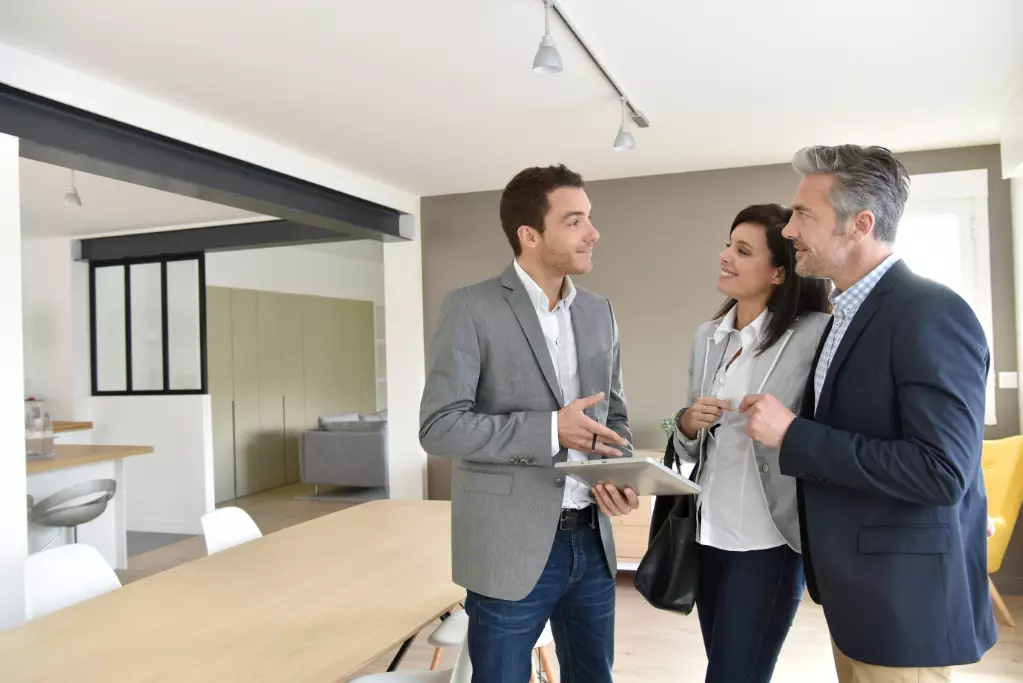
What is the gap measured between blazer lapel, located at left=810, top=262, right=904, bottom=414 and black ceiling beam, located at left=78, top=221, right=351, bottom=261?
4.92 m

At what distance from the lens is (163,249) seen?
22.9 feet

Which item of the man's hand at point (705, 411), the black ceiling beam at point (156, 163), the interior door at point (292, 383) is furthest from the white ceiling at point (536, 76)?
the interior door at point (292, 383)

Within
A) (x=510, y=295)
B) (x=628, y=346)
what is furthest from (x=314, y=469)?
(x=510, y=295)

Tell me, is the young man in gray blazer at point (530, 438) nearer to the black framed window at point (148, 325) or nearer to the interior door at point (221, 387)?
the black framed window at point (148, 325)

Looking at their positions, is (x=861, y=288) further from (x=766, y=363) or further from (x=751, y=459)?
(x=751, y=459)

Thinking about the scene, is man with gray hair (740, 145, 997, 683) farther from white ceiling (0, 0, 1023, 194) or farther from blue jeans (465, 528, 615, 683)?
white ceiling (0, 0, 1023, 194)

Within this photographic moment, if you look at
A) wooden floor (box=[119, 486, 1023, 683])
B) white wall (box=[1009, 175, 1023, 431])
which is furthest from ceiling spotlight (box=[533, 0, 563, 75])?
white wall (box=[1009, 175, 1023, 431])

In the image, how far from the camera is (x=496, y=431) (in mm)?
1634

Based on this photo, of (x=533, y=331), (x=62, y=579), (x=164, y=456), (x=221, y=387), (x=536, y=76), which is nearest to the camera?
(x=533, y=331)

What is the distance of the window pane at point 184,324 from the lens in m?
7.01

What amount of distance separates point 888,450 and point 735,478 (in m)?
0.50

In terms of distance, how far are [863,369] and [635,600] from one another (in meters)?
3.67

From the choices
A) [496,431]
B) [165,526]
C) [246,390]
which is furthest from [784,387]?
[246,390]

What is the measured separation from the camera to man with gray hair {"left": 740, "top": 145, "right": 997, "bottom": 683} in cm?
134
